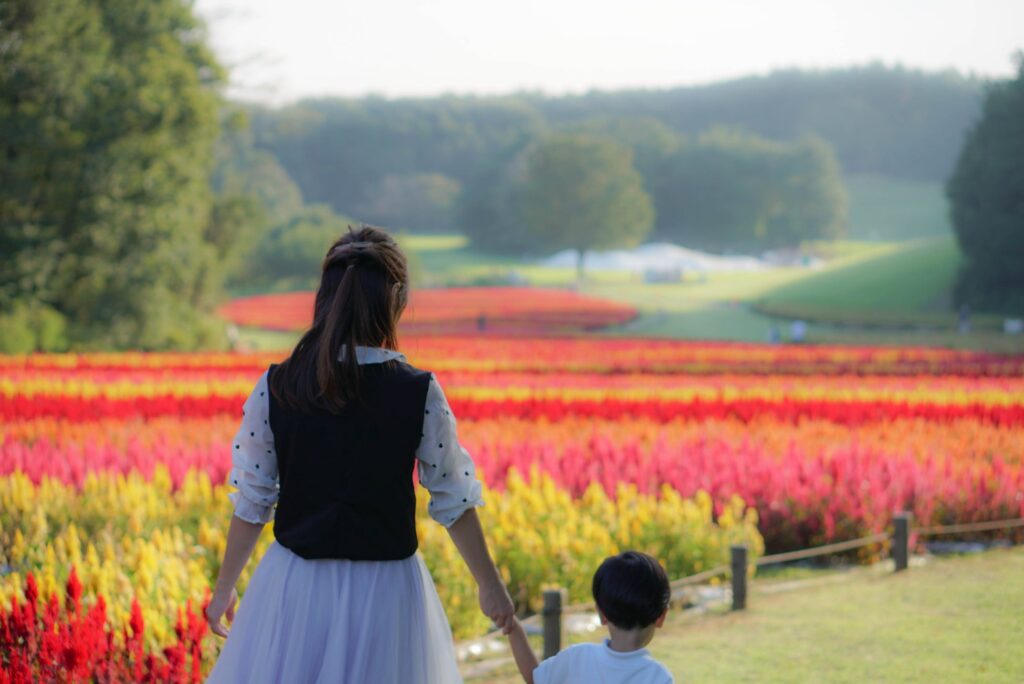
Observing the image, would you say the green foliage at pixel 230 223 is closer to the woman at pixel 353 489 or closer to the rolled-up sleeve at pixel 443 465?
the woman at pixel 353 489

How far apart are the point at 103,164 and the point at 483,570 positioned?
23645 millimetres

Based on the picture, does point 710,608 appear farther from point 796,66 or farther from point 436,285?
point 796,66

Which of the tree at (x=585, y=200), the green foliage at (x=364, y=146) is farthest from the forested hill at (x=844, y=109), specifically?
the tree at (x=585, y=200)

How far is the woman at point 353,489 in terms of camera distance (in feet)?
9.66

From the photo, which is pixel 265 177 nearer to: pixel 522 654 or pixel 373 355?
pixel 373 355

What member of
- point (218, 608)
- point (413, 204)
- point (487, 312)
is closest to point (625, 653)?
point (218, 608)

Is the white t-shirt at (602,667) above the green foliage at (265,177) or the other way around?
the other way around

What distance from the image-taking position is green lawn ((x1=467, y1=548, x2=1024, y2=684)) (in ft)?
17.5

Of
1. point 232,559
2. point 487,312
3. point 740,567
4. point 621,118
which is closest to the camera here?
point 232,559

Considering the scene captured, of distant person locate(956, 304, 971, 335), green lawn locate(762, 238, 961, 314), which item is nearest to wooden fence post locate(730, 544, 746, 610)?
distant person locate(956, 304, 971, 335)

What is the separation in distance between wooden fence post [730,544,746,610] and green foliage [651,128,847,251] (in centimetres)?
7662

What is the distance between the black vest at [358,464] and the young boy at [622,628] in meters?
0.49

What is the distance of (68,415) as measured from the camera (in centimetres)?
1162

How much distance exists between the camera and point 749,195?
273 ft
